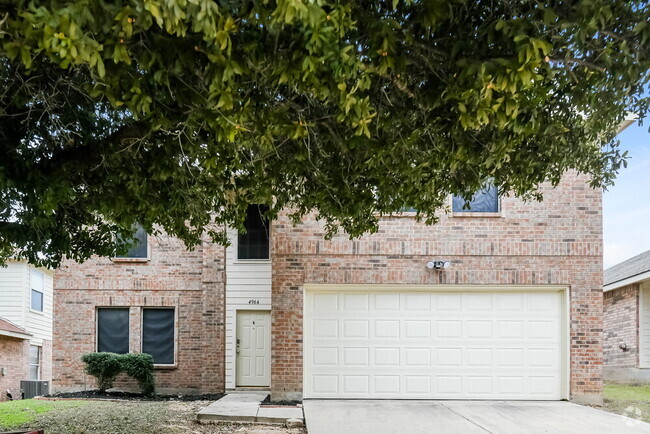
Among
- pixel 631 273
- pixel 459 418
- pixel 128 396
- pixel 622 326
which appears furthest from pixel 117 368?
pixel 622 326

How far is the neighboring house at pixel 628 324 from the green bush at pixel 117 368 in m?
13.0

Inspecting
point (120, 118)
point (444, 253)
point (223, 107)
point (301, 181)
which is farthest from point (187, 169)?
point (444, 253)

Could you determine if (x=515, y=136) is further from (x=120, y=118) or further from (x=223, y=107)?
(x=120, y=118)

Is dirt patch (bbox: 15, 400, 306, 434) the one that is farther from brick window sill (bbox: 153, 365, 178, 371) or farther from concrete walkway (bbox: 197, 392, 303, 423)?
brick window sill (bbox: 153, 365, 178, 371)

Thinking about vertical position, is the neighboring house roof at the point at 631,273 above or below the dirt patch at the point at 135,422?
above

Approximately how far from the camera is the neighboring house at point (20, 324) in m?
19.2

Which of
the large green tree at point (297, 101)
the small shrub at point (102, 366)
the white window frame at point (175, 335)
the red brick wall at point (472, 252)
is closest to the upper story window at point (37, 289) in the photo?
the white window frame at point (175, 335)

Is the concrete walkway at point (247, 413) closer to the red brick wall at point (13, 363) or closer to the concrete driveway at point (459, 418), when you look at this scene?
the concrete driveway at point (459, 418)

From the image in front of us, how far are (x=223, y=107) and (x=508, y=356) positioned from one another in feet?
29.3

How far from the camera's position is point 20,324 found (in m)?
20.0

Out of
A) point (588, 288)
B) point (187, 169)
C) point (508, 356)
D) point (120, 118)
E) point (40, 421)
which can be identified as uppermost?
point (120, 118)

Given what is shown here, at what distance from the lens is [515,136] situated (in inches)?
215

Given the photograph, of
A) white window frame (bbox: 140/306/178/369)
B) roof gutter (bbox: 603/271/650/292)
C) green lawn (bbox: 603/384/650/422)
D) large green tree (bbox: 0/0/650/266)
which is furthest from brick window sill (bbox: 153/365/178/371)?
roof gutter (bbox: 603/271/650/292)

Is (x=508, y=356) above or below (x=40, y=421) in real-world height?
above
